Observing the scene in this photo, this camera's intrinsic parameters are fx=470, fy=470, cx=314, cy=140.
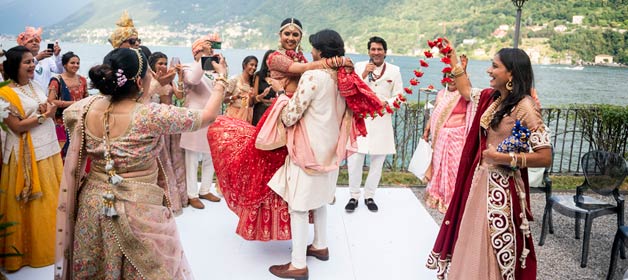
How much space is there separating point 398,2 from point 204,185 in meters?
23.1

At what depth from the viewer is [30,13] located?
40750 mm

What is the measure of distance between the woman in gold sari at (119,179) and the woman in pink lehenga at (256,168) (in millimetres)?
1177

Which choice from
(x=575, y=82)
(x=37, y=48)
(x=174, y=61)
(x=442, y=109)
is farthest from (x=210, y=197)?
(x=575, y=82)

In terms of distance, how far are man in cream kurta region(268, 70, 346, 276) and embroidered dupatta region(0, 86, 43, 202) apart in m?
1.73

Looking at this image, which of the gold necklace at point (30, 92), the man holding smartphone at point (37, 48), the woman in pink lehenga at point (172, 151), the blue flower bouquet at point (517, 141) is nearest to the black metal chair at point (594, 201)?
the blue flower bouquet at point (517, 141)

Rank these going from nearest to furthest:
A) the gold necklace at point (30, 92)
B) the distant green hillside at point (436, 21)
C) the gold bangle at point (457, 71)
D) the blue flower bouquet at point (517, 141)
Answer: the blue flower bouquet at point (517, 141) < the gold bangle at point (457, 71) < the gold necklace at point (30, 92) < the distant green hillside at point (436, 21)

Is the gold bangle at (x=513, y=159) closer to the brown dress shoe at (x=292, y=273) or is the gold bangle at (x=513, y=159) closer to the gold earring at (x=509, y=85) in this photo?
the gold earring at (x=509, y=85)

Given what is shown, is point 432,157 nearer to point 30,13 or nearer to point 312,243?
point 312,243

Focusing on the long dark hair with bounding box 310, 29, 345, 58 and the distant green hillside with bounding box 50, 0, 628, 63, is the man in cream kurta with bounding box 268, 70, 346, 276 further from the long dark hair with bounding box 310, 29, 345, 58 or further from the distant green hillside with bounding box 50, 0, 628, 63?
the distant green hillside with bounding box 50, 0, 628, 63

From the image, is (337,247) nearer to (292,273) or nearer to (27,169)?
(292,273)

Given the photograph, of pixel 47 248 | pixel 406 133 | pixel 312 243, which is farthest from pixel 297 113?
pixel 406 133

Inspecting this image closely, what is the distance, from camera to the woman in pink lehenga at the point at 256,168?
3.60 m

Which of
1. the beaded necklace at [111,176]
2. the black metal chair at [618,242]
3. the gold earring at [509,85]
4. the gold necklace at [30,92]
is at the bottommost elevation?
the black metal chair at [618,242]

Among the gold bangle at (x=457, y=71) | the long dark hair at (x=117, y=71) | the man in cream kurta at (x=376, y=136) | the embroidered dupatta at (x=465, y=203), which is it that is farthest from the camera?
the man in cream kurta at (x=376, y=136)
